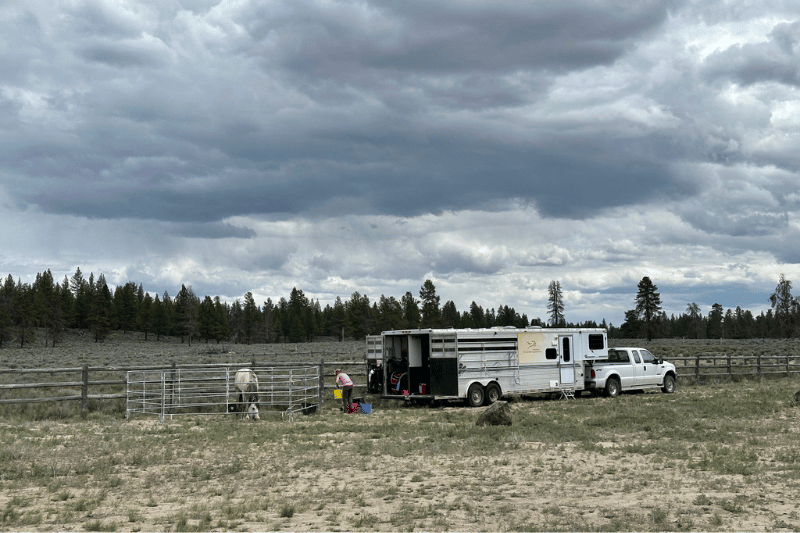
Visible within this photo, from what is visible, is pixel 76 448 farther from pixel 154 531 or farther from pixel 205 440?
pixel 154 531

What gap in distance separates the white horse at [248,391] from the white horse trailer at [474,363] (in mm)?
4920

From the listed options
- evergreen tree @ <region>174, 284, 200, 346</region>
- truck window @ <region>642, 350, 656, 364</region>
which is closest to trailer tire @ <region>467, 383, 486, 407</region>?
truck window @ <region>642, 350, 656, 364</region>

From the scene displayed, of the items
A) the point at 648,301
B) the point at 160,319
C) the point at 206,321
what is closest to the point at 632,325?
the point at 648,301

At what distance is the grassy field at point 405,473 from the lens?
28.3ft

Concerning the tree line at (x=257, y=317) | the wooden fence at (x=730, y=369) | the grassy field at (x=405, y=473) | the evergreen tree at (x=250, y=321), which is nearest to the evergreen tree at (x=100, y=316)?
the tree line at (x=257, y=317)

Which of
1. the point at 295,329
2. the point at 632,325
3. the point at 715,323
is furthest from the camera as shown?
the point at 715,323

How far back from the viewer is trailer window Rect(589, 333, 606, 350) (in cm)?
2705

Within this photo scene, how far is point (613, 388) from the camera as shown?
26906 mm

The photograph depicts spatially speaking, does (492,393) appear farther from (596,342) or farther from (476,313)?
(476,313)

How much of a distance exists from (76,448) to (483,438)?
8.16 meters

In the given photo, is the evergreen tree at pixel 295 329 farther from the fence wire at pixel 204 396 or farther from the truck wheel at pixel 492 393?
the truck wheel at pixel 492 393

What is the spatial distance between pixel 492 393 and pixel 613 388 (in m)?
5.81

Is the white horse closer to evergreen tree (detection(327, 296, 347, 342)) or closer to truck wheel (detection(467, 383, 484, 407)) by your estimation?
truck wheel (detection(467, 383, 484, 407))

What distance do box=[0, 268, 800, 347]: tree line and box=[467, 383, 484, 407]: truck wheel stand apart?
3088 inches
